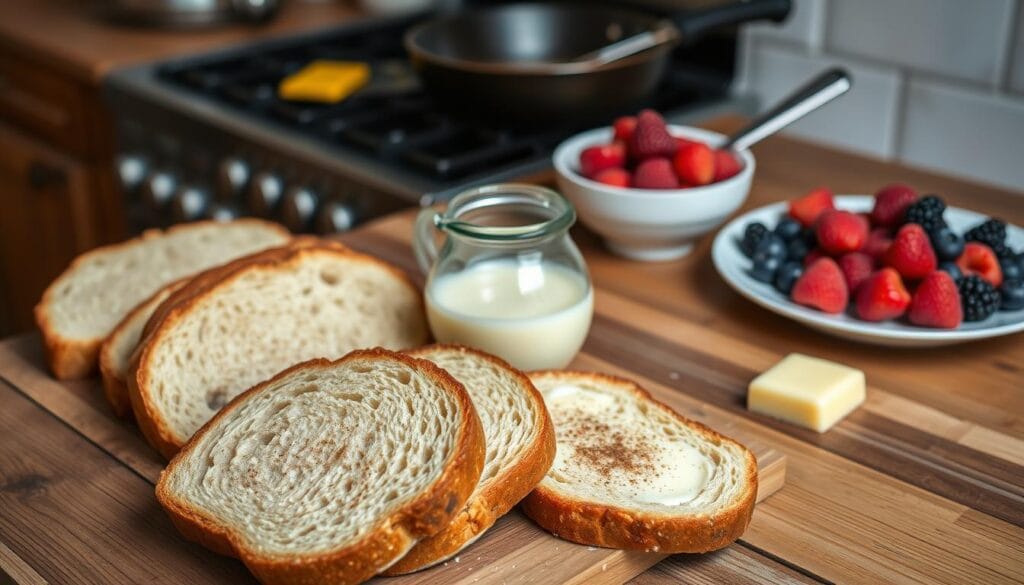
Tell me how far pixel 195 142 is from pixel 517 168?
0.74m

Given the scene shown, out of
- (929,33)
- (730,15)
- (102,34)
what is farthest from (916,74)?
(102,34)

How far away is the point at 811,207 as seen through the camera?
144 cm

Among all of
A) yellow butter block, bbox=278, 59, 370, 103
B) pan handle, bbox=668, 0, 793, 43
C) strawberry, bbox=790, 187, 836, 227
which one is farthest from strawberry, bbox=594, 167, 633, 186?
yellow butter block, bbox=278, 59, 370, 103

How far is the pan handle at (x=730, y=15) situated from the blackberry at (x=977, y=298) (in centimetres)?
71

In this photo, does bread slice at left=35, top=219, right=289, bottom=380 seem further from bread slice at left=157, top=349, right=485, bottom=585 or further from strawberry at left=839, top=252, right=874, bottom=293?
strawberry at left=839, top=252, right=874, bottom=293

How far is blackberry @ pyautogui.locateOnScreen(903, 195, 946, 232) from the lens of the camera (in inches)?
52.1

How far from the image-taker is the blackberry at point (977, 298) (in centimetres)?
125

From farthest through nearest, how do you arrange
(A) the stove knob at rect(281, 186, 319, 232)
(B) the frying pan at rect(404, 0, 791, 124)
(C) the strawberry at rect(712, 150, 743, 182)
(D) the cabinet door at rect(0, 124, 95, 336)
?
(D) the cabinet door at rect(0, 124, 95, 336), (A) the stove knob at rect(281, 186, 319, 232), (B) the frying pan at rect(404, 0, 791, 124), (C) the strawberry at rect(712, 150, 743, 182)

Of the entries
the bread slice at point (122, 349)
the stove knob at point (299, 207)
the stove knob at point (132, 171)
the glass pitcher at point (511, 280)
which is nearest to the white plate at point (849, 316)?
the glass pitcher at point (511, 280)

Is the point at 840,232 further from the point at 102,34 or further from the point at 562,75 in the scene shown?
the point at 102,34

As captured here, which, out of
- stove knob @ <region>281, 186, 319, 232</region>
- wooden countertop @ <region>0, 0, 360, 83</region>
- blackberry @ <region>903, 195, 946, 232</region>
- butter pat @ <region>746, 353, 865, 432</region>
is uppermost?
blackberry @ <region>903, 195, 946, 232</region>

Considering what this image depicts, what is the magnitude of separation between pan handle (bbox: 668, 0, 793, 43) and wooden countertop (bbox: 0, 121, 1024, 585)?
492 millimetres

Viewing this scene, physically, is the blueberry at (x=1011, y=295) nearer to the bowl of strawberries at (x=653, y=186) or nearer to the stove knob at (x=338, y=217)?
the bowl of strawberries at (x=653, y=186)

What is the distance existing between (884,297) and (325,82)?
Result: 1.23 metres
